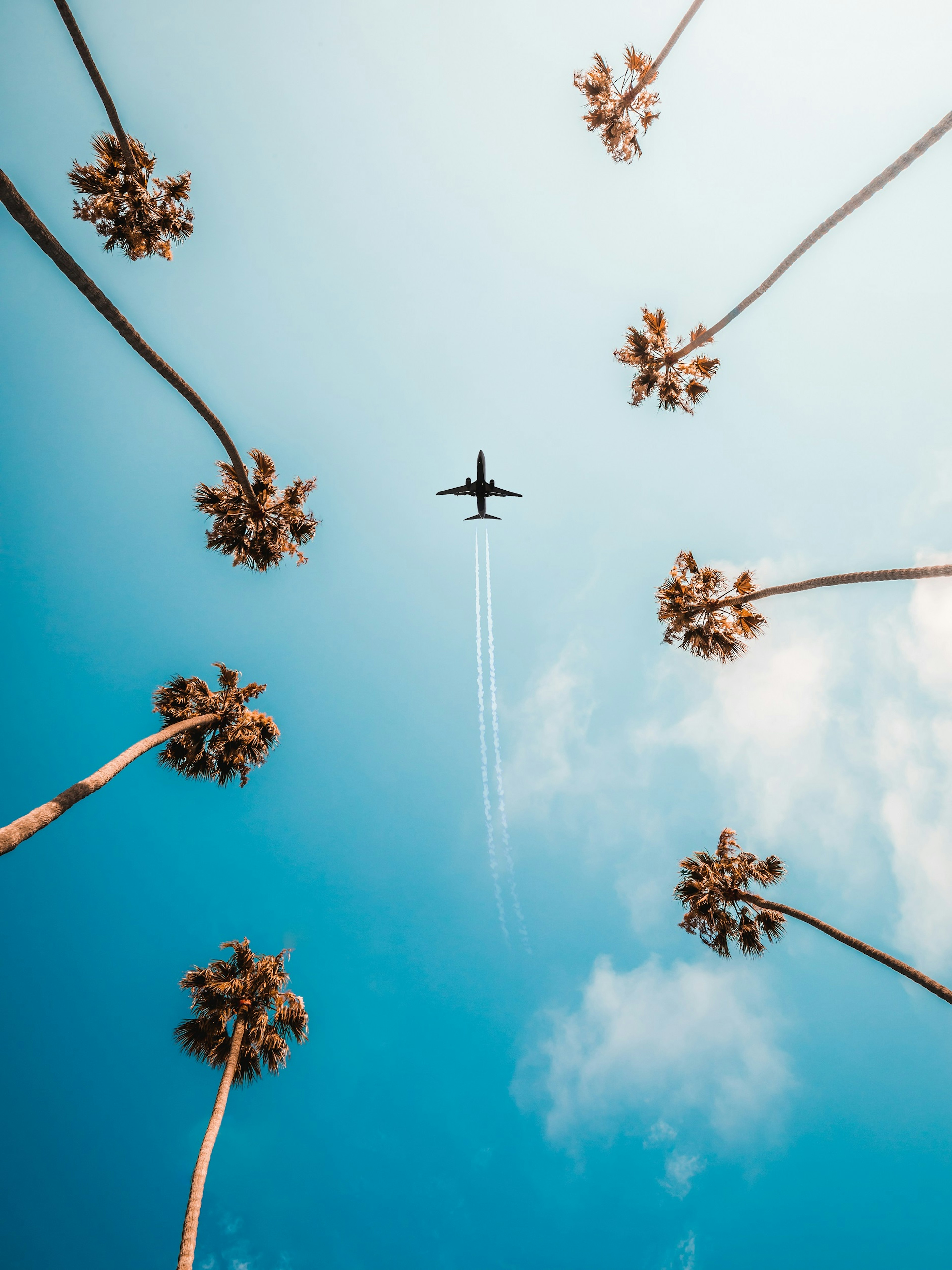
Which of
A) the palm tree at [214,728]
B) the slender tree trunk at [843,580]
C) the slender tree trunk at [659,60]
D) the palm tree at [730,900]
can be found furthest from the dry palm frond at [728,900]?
the slender tree trunk at [659,60]

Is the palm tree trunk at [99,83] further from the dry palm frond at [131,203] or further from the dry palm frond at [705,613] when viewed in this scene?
the dry palm frond at [705,613]

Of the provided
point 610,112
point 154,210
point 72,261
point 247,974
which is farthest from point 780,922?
point 154,210

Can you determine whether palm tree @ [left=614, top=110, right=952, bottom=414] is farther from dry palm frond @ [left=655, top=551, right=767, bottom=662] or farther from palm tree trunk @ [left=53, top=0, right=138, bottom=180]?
palm tree trunk @ [left=53, top=0, right=138, bottom=180]

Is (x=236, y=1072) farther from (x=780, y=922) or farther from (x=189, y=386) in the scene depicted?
(x=189, y=386)

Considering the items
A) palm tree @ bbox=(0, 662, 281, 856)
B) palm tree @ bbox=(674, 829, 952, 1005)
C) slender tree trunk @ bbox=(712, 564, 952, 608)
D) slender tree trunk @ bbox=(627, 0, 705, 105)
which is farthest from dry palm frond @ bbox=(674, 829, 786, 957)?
slender tree trunk @ bbox=(627, 0, 705, 105)

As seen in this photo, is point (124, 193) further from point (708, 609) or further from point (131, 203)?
point (708, 609)

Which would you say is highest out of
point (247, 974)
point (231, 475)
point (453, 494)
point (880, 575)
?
point (453, 494)
